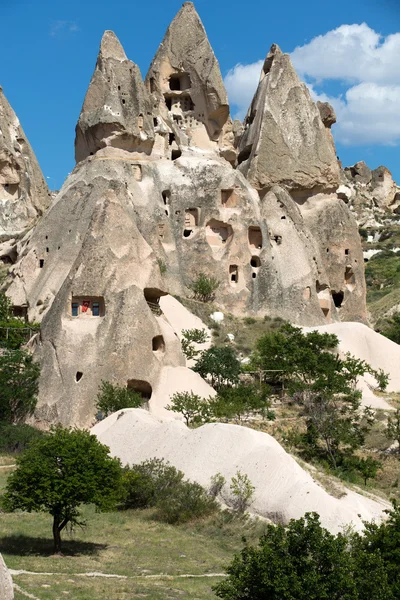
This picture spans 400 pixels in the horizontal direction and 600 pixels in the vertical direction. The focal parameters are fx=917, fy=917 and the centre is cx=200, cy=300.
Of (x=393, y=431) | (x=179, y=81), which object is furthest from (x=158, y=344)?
(x=179, y=81)

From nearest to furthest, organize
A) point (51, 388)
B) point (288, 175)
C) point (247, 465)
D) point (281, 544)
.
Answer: point (281, 544) < point (247, 465) < point (51, 388) < point (288, 175)

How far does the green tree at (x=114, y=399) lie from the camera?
26875mm

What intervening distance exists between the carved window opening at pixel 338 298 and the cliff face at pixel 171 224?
73 mm

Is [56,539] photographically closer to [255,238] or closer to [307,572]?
[307,572]

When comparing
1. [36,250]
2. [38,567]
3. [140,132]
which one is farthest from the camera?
[140,132]

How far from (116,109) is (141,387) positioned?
56.2ft

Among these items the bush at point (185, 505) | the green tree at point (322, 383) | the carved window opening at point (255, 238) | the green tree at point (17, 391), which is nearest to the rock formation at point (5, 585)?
the bush at point (185, 505)

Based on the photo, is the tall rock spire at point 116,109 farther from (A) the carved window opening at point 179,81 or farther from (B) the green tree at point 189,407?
(B) the green tree at point 189,407

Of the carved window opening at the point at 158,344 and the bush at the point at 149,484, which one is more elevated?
the carved window opening at the point at 158,344

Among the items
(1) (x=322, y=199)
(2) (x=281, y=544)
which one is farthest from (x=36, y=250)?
(2) (x=281, y=544)

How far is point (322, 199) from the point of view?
154 feet

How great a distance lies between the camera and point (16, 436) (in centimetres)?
2639

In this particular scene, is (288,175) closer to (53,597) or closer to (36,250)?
(36,250)

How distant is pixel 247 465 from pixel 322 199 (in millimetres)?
28339
